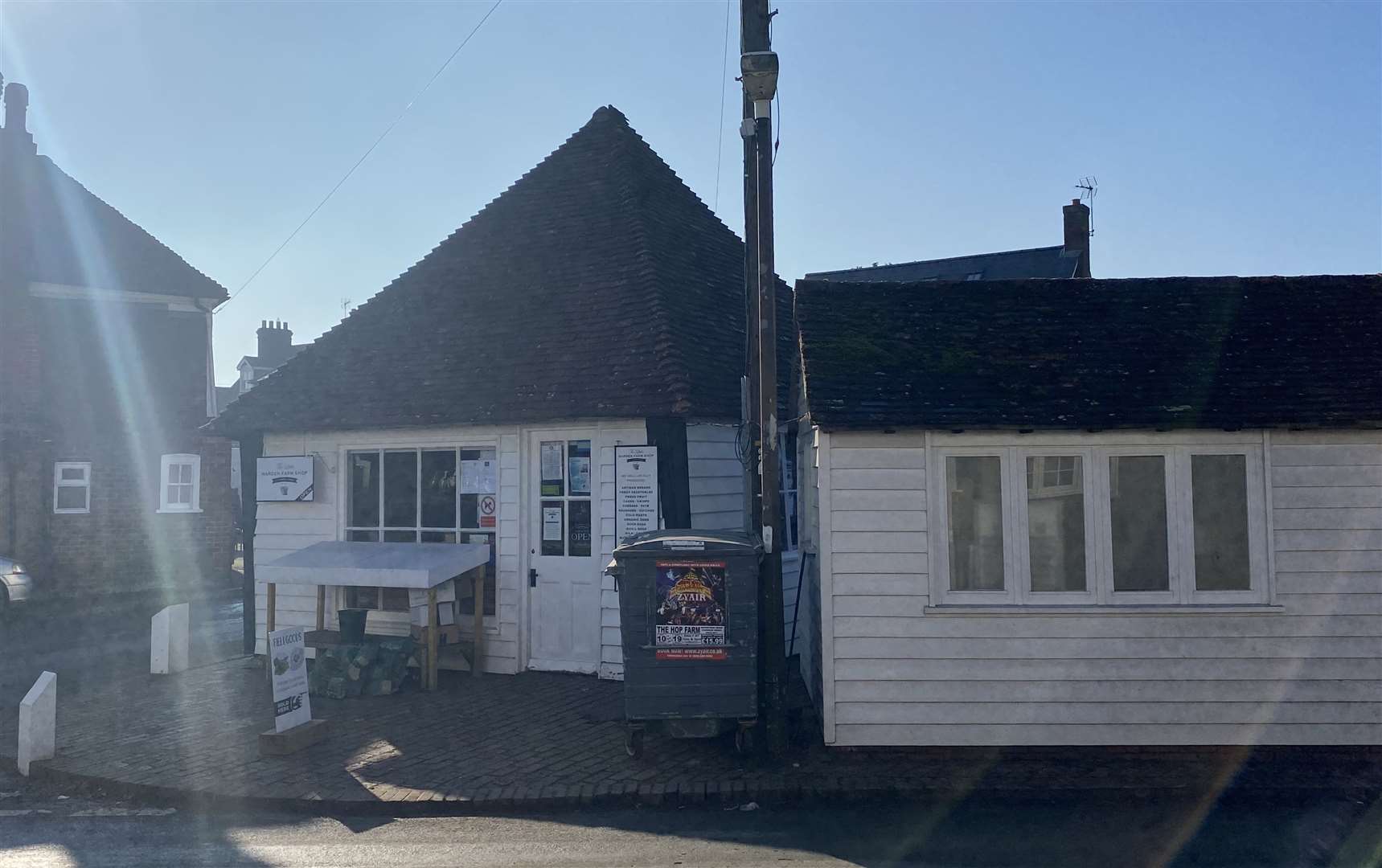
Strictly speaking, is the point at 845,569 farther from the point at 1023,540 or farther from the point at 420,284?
the point at 420,284

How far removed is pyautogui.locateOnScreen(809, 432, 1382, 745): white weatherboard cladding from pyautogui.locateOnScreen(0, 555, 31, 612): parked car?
15694mm

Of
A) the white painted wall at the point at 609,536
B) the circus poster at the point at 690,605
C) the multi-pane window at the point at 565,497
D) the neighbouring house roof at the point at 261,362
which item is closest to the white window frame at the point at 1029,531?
the circus poster at the point at 690,605

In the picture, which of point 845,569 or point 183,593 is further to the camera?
point 183,593

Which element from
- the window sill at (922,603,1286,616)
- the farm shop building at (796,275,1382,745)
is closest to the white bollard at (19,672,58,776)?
the farm shop building at (796,275,1382,745)

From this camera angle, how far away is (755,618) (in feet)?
24.1

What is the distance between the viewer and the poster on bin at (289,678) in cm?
761

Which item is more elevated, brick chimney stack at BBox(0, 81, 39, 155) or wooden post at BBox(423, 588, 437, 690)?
brick chimney stack at BBox(0, 81, 39, 155)

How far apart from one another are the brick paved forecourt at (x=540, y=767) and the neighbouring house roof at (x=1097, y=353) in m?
2.48

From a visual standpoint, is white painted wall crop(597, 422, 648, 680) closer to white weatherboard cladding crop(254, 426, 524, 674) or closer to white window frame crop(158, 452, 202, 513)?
white weatherboard cladding crop(254, 426, 524, 674)

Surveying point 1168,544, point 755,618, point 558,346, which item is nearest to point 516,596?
point 558,346

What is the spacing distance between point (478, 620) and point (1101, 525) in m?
6.13

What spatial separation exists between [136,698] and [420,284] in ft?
19.4

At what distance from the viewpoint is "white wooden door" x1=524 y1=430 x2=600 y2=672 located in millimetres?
10047

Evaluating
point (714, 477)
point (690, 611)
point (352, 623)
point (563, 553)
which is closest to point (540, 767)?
point (690, 611)
